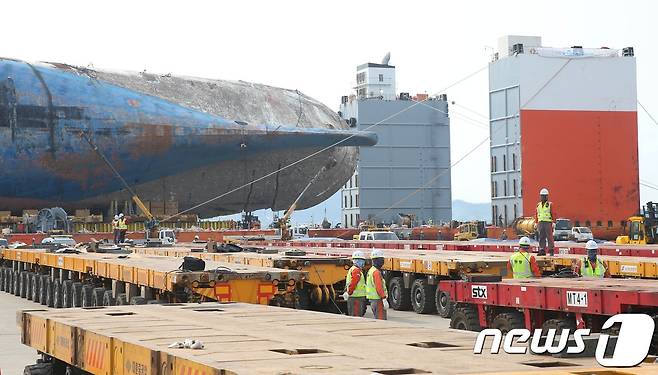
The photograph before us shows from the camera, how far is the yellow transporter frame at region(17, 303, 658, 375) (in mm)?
7113

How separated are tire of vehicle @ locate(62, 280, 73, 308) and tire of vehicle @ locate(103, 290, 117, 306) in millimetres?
3430

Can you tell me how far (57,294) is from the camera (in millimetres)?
29578

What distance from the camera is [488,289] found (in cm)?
1642

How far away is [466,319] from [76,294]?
13026 millimetres

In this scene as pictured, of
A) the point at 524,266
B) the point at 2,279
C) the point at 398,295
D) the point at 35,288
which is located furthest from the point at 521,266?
the point at 2,279

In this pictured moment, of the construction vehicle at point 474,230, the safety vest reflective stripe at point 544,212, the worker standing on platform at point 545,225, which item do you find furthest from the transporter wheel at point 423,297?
the construction vehicle at point 474,230

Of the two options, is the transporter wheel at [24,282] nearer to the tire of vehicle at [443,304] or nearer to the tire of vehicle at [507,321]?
the tire of vehicle at [443,304]

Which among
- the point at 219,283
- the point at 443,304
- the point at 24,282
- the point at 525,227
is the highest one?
the point at 525,227

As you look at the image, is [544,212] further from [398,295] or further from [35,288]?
[35,288]

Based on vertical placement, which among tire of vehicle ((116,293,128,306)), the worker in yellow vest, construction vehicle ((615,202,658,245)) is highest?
construction vehicle ((615,202,658,245))

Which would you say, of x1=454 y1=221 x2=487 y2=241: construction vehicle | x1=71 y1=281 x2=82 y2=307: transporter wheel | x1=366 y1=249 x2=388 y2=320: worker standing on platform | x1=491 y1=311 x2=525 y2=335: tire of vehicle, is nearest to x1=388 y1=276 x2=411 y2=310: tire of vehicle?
x1=71 y1=281 x2=82 y2=307: transporter wheel


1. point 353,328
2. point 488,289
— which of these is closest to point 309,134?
point 488,289

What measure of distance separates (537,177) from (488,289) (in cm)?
6944

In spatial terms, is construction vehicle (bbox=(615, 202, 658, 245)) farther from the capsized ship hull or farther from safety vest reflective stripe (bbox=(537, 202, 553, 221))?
the capsized ship hull
